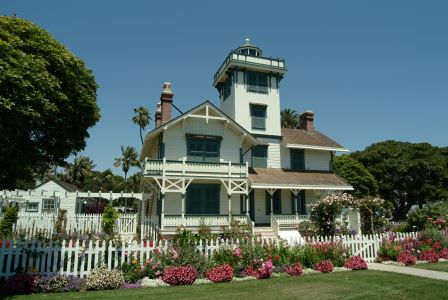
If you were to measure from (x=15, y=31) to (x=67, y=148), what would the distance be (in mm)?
3758

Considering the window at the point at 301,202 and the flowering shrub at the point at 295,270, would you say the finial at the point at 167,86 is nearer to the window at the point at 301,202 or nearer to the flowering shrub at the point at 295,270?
the window at the point at 301,202

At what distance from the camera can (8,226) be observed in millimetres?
16109

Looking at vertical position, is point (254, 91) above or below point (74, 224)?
above

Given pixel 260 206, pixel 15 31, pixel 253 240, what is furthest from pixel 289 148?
pixel 15 31

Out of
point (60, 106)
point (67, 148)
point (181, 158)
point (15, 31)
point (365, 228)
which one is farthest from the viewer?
point (181, 158)

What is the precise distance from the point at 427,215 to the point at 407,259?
6.39m

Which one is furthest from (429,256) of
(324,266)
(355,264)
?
(324,266)

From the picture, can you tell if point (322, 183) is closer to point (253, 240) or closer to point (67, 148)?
point (253, 240)

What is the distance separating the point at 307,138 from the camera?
26.5 meters

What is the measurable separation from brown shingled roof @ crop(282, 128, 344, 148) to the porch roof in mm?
2331

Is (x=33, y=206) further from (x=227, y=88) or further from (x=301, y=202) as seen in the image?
(x=301, y=202)

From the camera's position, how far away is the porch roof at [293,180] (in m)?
21.2

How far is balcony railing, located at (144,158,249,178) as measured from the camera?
1875 cm

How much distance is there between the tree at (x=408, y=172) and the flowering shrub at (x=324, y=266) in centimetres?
3487
